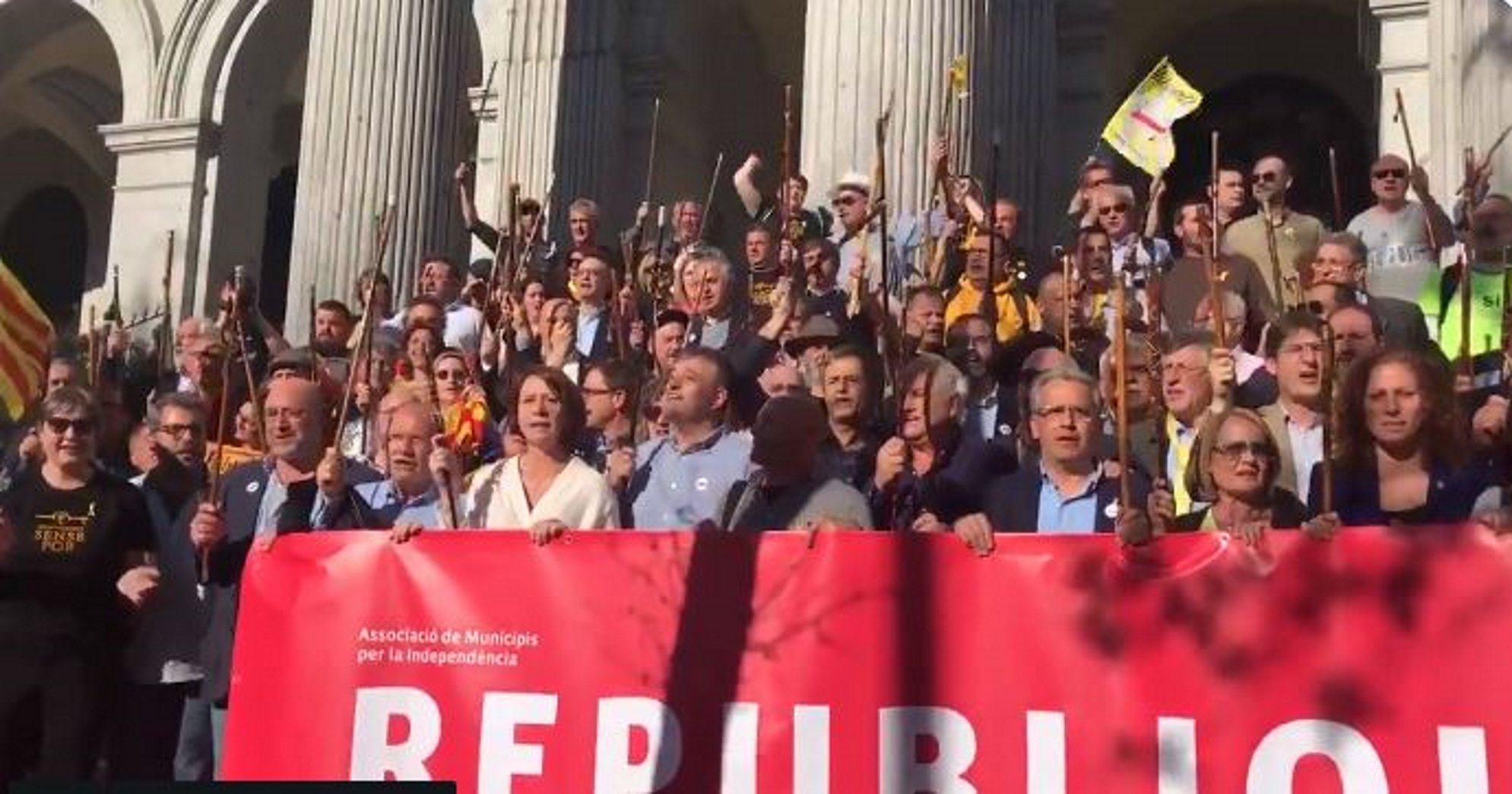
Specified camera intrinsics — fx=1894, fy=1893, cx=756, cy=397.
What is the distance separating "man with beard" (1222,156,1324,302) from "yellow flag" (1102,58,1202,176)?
91cm

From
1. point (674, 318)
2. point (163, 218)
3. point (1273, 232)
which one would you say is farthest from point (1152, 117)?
point (163, 218)

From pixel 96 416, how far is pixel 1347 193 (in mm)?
14587

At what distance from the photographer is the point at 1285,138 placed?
19172mm

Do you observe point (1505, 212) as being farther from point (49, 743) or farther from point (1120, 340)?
point (49, 743)

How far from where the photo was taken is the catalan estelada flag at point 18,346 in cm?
904

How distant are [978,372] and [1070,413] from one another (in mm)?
2368

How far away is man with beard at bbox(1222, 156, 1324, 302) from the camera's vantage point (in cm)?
938

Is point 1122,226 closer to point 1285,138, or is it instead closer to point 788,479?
point 788,479

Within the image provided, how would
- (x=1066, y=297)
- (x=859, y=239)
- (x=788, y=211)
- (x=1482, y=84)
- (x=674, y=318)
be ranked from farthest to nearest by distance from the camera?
(x=1482, y=84)
(x=859, y=239)
(x=788, y=211)
(x=674, y=318)
(x=1066, y=297)

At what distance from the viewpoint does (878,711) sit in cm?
531

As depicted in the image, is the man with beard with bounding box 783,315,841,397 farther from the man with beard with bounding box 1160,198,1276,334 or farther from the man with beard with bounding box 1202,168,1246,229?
the man with beard with bounding box 1202,168,1246,229

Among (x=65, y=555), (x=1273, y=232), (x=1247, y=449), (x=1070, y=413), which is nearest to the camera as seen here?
(x=1247, y=449)

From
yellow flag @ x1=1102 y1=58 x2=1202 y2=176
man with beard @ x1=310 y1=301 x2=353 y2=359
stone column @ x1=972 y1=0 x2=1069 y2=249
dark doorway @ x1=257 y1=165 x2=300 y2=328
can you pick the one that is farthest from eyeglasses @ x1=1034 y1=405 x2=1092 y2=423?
dark doorway @ x1=257 y1=165 x2=300 y2=328

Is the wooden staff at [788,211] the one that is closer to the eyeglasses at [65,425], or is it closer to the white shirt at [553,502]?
the white shirt at [553,502]
